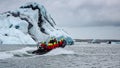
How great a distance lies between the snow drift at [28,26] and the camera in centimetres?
12494

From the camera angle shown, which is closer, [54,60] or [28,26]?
[54,60]

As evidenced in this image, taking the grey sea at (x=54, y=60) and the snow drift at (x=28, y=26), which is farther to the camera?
the snow drift at (x=28, y=26)

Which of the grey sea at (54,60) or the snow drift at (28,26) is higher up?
the snow drift at (28,26)

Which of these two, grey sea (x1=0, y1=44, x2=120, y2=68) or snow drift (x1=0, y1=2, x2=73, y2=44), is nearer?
grey sea (x1=0, y1=44, x2=120, y2=68)

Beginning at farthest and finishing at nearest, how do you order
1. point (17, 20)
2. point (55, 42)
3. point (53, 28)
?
point (53, 28) → point (17, 20) → point (55, 42)

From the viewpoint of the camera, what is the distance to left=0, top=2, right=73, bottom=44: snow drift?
124938 mm

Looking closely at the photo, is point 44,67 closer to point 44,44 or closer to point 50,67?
point 50,67

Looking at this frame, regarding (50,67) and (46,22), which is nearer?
(50,67)

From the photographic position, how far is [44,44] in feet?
194

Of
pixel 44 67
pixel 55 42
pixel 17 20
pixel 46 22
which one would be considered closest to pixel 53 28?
pixel 46 22

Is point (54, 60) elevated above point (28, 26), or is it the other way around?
point (28, 26)

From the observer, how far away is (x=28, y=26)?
14625 cm

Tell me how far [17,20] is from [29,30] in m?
9.04

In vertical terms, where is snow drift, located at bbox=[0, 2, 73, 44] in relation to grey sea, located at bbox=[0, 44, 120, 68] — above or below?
above
